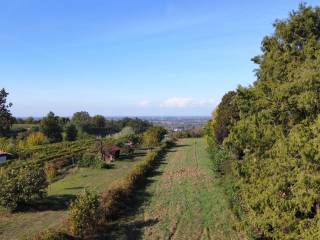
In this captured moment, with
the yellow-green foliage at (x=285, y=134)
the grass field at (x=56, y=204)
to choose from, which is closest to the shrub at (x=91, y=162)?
the grass field at (x=56, y=204)

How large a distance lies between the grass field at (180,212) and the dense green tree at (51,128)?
54.8m

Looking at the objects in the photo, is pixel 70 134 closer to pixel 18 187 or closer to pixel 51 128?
pixel 51 128

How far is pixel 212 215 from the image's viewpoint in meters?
26.5

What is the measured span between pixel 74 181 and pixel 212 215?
1835cm

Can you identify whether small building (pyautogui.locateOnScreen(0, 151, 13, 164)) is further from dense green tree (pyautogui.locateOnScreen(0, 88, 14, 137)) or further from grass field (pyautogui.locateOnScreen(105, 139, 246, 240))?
dense green tree (pyautogui.locateOnScreen(0, 88, 14, 137))

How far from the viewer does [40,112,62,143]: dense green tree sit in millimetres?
91688

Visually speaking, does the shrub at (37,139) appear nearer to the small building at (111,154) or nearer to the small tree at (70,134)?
the small tree at (70,134)

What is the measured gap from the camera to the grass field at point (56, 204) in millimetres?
24359

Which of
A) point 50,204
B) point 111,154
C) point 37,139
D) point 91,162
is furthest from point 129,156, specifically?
point 50,204

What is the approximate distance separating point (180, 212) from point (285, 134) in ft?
34.4

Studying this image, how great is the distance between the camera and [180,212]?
2736cm

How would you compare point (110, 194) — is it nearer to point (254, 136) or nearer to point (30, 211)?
point (30, 211)

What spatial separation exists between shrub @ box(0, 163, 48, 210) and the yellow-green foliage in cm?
1460

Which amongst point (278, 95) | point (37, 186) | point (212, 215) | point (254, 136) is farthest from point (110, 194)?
point (278, 95)
